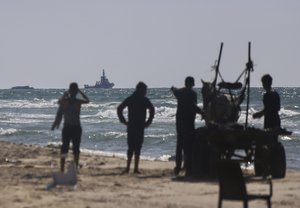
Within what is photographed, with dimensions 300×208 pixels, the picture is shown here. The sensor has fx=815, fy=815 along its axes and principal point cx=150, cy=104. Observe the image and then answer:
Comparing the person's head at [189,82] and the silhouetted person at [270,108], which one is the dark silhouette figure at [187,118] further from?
the silhouetted person at [270,108]

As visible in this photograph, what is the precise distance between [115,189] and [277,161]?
3.29m

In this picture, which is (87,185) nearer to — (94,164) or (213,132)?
(213,132)

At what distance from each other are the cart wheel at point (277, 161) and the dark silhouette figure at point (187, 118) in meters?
1.43

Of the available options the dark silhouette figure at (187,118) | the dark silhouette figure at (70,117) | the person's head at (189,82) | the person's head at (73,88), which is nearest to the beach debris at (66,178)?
the dark silhouette figure at (70,117)

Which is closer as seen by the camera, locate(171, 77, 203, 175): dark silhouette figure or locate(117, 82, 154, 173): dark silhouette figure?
locate(171, 77, 203, 175): dark silhouette figure

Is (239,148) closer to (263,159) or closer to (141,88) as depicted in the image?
(263,159)

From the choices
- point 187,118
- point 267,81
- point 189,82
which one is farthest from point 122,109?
point 267,81

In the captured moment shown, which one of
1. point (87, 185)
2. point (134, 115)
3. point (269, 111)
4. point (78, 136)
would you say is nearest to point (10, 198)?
point (87, 185)

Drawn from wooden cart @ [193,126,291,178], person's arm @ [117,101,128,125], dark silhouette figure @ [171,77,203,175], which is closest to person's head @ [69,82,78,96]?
person's arm @ [117,101,128,125]

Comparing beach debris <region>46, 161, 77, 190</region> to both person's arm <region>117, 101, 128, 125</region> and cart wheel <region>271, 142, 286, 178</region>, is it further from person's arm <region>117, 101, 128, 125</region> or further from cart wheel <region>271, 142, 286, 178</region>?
cart wheel <region>271, 142, 286, 178</region>

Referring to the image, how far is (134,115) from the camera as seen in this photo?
1480 cm

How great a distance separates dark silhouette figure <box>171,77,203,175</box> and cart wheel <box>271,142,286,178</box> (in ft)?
4.69

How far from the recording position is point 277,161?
14.2 m

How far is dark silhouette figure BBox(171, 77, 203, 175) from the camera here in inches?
567
